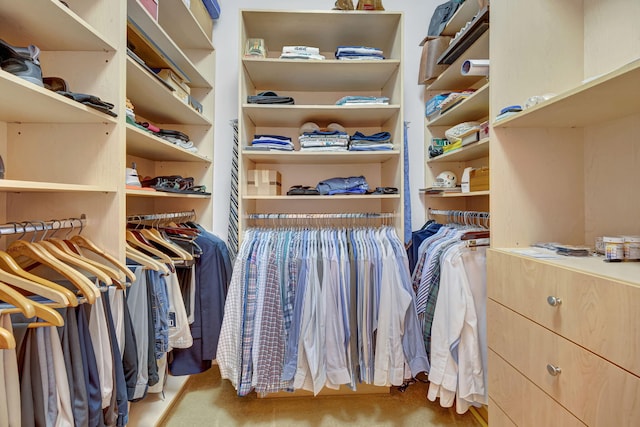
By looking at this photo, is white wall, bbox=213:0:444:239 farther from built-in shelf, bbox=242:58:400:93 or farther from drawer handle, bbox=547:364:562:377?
drawer handle, bbox=547:364:562:377

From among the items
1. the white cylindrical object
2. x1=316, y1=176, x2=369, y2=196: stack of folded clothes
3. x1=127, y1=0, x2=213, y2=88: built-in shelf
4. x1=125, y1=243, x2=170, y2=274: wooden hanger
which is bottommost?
x1=125, y1=243, x2=170, y2=274: wooden hanger

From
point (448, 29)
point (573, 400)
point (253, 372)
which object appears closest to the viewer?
point (573, 400)

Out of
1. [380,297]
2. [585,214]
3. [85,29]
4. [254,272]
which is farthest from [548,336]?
[85,29]

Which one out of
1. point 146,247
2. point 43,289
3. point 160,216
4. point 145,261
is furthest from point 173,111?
point 43,289

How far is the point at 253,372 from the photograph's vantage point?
157 centimetres

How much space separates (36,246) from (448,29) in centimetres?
240

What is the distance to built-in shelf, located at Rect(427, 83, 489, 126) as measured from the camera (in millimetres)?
1533

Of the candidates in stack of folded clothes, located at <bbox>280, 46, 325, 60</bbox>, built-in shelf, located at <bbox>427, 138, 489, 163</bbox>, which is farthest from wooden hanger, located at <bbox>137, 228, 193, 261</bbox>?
built-in shelf, located at <bbox>427, 138, 489, 163</bbox>

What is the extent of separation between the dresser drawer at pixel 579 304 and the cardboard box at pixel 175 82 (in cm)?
183

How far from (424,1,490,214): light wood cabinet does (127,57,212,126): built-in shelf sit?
160 cm

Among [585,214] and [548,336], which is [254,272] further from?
[585,214]

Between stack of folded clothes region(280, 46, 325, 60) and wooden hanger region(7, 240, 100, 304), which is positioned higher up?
stack of folded clothes region(280, 46, 325, 60)

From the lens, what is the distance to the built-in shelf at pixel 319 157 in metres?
1.90

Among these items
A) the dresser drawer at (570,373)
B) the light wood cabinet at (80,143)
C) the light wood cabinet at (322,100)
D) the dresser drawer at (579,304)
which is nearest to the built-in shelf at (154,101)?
the light wood cabinet at (80,143)
